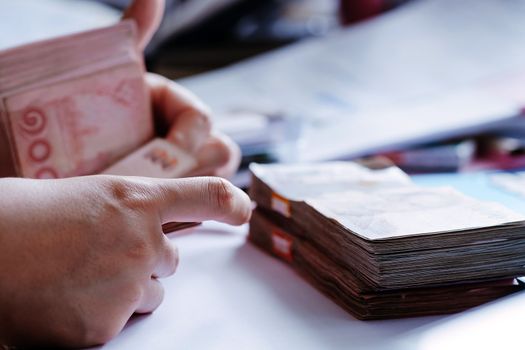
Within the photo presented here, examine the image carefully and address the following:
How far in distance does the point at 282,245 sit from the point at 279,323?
15 centimetres

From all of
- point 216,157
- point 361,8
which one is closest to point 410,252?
point 216,157

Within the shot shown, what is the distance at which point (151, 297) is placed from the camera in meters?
0.52

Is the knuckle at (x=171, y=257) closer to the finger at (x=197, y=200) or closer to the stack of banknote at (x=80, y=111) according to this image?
the finger at (x=197, y=200)

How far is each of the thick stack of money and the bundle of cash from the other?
228mm

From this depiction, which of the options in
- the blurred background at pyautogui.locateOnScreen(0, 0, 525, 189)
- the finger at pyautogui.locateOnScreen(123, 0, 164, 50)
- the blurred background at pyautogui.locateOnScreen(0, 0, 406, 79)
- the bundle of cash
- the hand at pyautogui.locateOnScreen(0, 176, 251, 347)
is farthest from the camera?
the blurred background at pyautogui.locateOnScreen(0, 0, 406, 79)

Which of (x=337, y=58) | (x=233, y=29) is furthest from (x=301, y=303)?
(x=233, y=29)

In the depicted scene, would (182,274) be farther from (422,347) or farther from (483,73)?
(483,73)

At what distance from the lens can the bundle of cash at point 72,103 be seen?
0.64m

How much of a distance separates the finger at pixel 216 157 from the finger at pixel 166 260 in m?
0.24

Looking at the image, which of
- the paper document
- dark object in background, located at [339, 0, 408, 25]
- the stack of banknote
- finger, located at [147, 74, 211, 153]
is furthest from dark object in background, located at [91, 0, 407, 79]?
the stack of banknote

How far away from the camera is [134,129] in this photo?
731mm

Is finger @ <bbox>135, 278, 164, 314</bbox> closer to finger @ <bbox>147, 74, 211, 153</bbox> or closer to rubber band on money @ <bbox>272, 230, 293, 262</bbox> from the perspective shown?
rubber band on money @ <bbox>272, 230, 293, 262</bbox>

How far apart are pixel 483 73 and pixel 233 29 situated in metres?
0.73

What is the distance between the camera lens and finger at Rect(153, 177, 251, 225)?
0.50 metres
